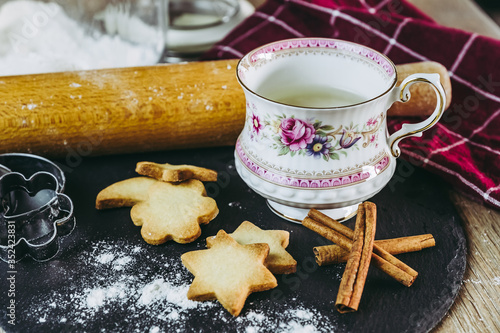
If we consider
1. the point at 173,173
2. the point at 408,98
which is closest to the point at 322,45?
the point at 408,98

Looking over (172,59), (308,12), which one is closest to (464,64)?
(308,12)

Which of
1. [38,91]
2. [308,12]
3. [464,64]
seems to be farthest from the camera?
[308,12]

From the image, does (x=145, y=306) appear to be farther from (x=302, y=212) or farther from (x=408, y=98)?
(x=408, y=98)

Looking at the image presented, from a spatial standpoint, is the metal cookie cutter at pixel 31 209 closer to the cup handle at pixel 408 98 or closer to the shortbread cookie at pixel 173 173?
the shortbread cookie at pixel 173 173

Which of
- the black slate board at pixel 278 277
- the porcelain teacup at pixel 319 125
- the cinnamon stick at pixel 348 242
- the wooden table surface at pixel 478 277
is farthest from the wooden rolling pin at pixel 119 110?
the wooden table surface at pixel 478 277

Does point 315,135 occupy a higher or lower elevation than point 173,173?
higher

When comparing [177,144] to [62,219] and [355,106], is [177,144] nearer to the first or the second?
[62,219]
